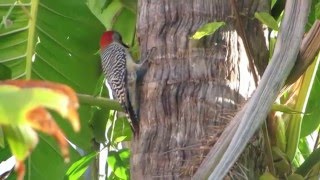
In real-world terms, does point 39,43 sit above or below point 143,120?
above

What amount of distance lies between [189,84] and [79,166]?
2.03 feet

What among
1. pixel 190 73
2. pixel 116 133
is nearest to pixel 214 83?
pixel 190 73

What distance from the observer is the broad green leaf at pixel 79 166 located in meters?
1.70

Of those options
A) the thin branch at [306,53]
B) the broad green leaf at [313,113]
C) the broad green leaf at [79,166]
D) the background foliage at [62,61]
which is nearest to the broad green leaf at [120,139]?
the background foliage at [62,61]

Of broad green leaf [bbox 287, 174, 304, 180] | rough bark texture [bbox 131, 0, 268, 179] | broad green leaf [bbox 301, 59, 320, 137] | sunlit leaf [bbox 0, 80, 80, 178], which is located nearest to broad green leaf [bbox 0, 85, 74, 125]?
sunlit leaf [bbox 0, 80, 80, 178]

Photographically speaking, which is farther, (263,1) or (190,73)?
(263,1)

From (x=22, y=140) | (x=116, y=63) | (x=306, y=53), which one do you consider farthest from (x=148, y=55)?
(x=22, y=140)

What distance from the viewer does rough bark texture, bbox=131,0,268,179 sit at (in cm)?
117

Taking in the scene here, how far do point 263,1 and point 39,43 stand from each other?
2.69 ft

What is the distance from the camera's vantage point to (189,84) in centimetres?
121

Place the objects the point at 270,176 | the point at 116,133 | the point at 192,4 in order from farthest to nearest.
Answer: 1. the point at 116,133
2. the point at 192,4
3. the point at 270,176

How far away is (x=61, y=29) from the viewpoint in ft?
6.22

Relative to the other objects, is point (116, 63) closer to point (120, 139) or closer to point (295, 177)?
point (120, 139)

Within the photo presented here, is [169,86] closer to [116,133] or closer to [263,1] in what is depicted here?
[263,1]
